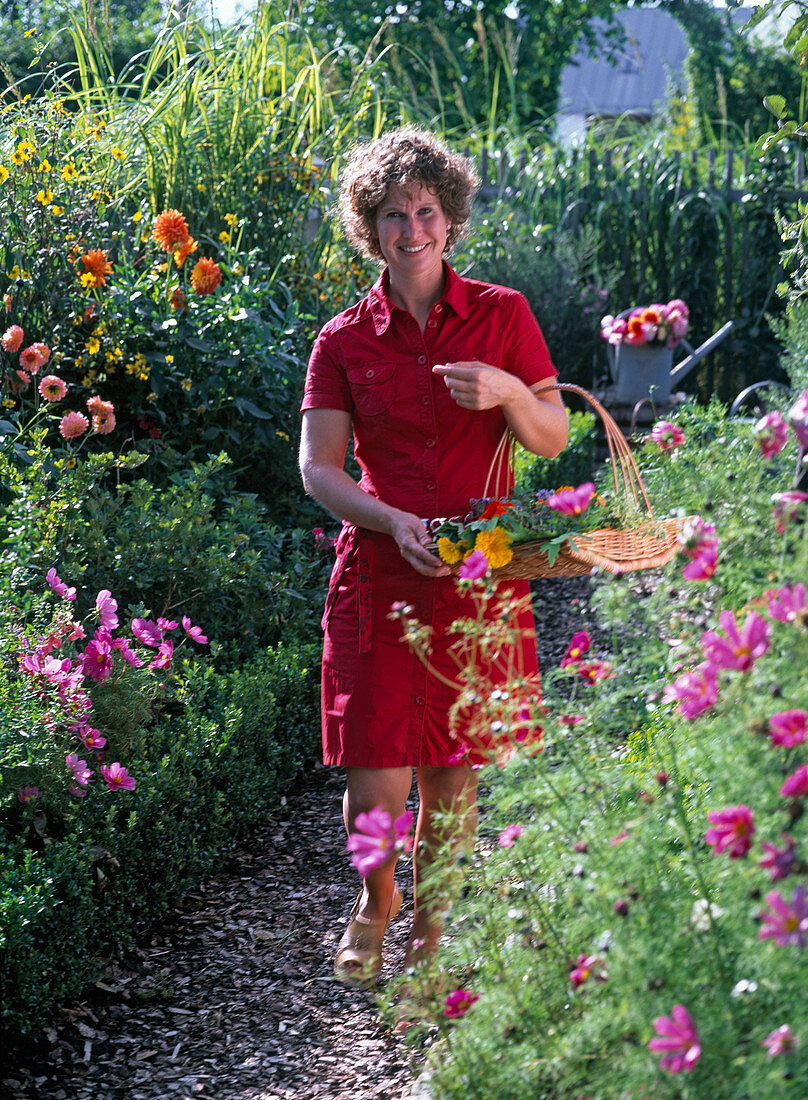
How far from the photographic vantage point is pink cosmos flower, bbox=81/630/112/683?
2.53 meters

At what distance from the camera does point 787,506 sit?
137 cm

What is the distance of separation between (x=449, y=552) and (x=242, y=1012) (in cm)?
118

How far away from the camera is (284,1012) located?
2.39 m

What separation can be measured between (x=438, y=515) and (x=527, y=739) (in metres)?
0.72

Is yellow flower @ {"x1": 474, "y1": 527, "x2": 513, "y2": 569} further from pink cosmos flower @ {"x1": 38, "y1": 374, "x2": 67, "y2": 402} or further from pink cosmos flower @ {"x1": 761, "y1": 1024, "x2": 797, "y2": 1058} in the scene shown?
pink cosmos flower @ {"x1": 38, "y1": 374, "x2": 67, "y2": 402}

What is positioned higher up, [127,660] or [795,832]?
[795,832]

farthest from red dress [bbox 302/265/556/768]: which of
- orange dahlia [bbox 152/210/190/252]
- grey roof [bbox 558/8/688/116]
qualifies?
grey roof [bbox 558/8/688/116]

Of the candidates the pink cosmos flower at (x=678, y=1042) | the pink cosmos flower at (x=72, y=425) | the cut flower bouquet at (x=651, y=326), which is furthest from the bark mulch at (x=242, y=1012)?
the cut flower bouquet at (x=651, y=326)

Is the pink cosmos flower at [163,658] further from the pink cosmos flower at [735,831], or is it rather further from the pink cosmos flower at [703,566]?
the pink cosmos flower at [735,831]

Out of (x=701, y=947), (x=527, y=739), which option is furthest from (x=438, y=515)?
(x=701, y=947)

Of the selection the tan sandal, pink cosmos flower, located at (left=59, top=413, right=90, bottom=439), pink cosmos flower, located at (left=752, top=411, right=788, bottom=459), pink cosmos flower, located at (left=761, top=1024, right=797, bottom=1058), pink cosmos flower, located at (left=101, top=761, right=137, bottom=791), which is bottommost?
the tan sandal

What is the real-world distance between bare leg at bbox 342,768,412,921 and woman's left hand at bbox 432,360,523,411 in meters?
0.81

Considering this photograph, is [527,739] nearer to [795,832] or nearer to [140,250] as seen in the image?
[795,832]

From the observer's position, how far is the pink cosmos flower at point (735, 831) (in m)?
1.14
